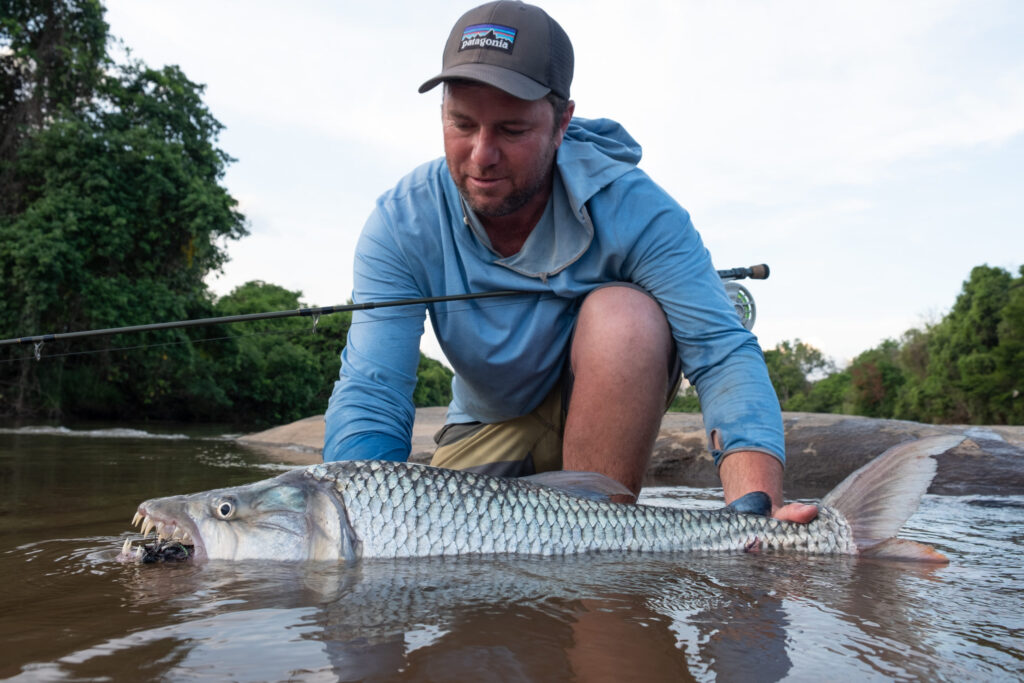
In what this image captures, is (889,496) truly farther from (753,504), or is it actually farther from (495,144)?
(495,144)

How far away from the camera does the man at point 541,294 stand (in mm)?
2611

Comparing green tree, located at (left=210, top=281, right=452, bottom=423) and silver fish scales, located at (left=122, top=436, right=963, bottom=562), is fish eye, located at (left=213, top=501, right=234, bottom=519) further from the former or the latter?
green tree, located at (left=210, top=281, right=452, bottom=423)

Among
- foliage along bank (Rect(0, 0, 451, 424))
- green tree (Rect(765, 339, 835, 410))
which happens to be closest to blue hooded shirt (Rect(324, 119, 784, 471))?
foliage along bank (Rect(0, 0, 451, 424))

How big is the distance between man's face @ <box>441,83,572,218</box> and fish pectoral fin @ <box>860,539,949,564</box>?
1587 mm

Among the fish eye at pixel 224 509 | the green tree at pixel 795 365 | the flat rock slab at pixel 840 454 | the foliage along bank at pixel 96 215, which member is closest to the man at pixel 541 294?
the fish eye at pixel 224 509

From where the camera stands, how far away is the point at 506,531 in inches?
83.2

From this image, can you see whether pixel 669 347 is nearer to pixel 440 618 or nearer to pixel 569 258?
pixel 569 258

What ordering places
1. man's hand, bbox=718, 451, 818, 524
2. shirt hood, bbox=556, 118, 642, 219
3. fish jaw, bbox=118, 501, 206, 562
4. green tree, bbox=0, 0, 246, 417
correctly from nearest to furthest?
fish jaw, bbox=118, 501, 206, 562 → man's hand, bbox=718, 451, 818, 524 → shirt hood, bbox=556, 118, 642, 219 → green tree, bbox=0, 0, 246, 417

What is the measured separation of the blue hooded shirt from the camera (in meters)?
2.68

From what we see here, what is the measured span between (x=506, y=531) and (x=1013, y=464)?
485 cm

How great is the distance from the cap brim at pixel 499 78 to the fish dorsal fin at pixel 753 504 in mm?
1422

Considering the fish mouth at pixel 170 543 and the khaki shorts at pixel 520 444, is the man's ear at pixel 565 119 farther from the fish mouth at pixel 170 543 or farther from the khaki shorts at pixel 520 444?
the fish mouth at pixel 170 543

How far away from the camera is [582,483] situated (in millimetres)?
2309

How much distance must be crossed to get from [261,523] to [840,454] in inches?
203
